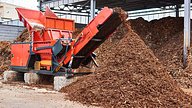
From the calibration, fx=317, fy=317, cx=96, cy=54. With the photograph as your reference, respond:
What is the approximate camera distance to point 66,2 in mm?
19359

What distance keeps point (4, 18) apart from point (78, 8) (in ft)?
78.1

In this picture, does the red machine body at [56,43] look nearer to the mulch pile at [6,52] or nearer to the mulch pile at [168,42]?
the mulch pile at [168,42]

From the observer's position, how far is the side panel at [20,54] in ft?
37.0

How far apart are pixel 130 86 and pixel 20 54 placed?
545 centimetres

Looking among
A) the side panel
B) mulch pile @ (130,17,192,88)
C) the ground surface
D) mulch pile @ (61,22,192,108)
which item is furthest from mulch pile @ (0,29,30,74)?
mulch pile @ (61,22,192,108)

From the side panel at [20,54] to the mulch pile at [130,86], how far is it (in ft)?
8.83

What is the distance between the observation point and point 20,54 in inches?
457

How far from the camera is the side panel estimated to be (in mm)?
11289

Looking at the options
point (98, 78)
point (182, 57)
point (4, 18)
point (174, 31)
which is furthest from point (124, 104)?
point (4, 18)

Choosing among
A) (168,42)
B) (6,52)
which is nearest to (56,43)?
(168,42)

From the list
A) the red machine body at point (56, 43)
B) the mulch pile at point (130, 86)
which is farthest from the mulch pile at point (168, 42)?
the red machine body at point (56, 43)

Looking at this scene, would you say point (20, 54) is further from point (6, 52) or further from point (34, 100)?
point (6, 52)

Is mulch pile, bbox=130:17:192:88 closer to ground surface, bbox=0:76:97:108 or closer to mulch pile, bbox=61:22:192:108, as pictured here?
mulch pile, bbox=61:22:192:108

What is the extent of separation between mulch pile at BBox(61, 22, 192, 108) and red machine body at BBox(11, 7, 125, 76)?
2.75 feet
